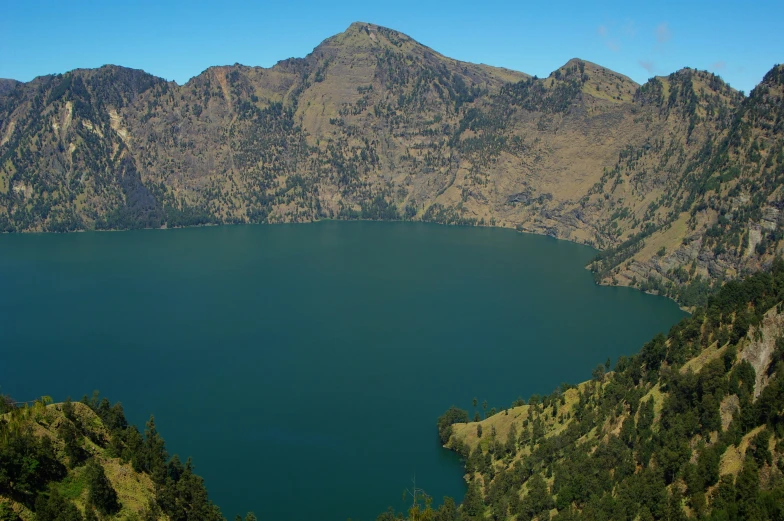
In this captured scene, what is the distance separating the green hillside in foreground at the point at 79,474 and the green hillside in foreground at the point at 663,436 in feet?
124

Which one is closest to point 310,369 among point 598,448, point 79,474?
point 598,448

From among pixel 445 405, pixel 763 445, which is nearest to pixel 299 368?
pixel 445 405

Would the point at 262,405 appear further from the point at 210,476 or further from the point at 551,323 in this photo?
the point at 551,323

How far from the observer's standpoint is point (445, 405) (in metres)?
123

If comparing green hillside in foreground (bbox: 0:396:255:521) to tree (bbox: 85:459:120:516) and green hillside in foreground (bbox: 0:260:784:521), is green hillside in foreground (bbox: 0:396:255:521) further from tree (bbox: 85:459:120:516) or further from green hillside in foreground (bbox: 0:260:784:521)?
green hillside in foreground (bbox: 0:260:784:521)

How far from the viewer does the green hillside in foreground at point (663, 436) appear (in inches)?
2645

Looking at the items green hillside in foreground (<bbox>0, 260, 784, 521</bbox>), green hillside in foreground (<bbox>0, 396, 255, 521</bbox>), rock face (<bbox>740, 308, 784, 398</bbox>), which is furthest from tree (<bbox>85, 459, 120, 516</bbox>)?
rock face (<bbox>740, 308, 784, 398</bbox>)

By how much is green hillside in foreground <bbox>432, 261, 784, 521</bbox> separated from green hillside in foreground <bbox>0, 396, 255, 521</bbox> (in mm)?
37759

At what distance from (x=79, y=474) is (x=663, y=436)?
212ft

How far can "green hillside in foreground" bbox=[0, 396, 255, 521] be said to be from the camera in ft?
172

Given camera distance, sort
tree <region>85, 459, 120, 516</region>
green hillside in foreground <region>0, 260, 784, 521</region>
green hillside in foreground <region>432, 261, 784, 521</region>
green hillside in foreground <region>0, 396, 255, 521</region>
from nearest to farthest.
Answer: green hillside in foreground <region>0, 396, 255, 521</region>, tree <region>85, 459, 120, 516</region>, green hillside in foreground <region>0, 260, 784, 521</region>, green hillside in foreground <region>432, 261, 784, 521</region>

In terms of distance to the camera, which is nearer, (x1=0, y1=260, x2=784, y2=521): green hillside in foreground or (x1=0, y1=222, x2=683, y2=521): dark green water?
(x1=0, y1=260, x2=784, y2=521): green hillside in foreground

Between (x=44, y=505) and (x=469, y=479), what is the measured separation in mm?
62468

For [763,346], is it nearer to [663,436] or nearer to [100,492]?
[663,436]
